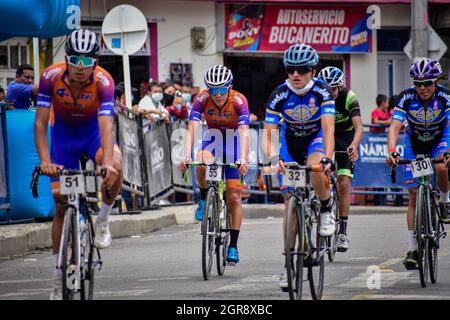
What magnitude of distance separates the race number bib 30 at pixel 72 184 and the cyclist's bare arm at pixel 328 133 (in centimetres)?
217

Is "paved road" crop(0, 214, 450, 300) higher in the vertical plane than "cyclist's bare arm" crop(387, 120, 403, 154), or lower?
lower

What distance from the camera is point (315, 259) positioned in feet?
32.4

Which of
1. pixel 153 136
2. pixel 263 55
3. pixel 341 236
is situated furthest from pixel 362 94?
pixel 341 236

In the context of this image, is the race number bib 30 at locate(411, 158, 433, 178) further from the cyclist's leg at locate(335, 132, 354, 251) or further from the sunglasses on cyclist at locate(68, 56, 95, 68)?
the sunglasses on cyclist at locate(68, 56, 95, 68)

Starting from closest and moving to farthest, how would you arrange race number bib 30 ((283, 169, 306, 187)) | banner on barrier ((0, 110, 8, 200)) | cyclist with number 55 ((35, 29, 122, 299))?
cyclist with number 55 ((35, 29, 122, 299)) → race number bib 30 ((283, 169, 306, 187)) → banner on barrier ((0, 110, 8, 200))

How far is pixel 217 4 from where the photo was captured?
92.4 feet

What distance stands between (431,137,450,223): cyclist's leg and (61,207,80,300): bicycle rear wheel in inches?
167

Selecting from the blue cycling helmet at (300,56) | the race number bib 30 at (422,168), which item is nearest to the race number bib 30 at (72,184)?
the blue cycling helmet at (300,56)

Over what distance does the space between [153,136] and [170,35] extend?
335 inches

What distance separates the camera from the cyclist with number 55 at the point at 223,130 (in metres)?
12.6

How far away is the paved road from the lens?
10.5 meters

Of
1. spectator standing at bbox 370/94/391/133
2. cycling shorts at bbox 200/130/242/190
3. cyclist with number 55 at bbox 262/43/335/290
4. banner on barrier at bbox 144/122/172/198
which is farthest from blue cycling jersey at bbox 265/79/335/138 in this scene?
spectator standing at bbox 370/94/391/133

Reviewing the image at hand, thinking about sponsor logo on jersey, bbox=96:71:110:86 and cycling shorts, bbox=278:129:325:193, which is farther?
cycling shorts, bbox=278:129:325:193

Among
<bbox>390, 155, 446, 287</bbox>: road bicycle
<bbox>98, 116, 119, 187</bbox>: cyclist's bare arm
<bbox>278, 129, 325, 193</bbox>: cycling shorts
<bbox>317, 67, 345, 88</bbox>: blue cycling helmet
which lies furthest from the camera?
<bbox>317, 67, 345, 88</bbox>: blue cycling helmet
